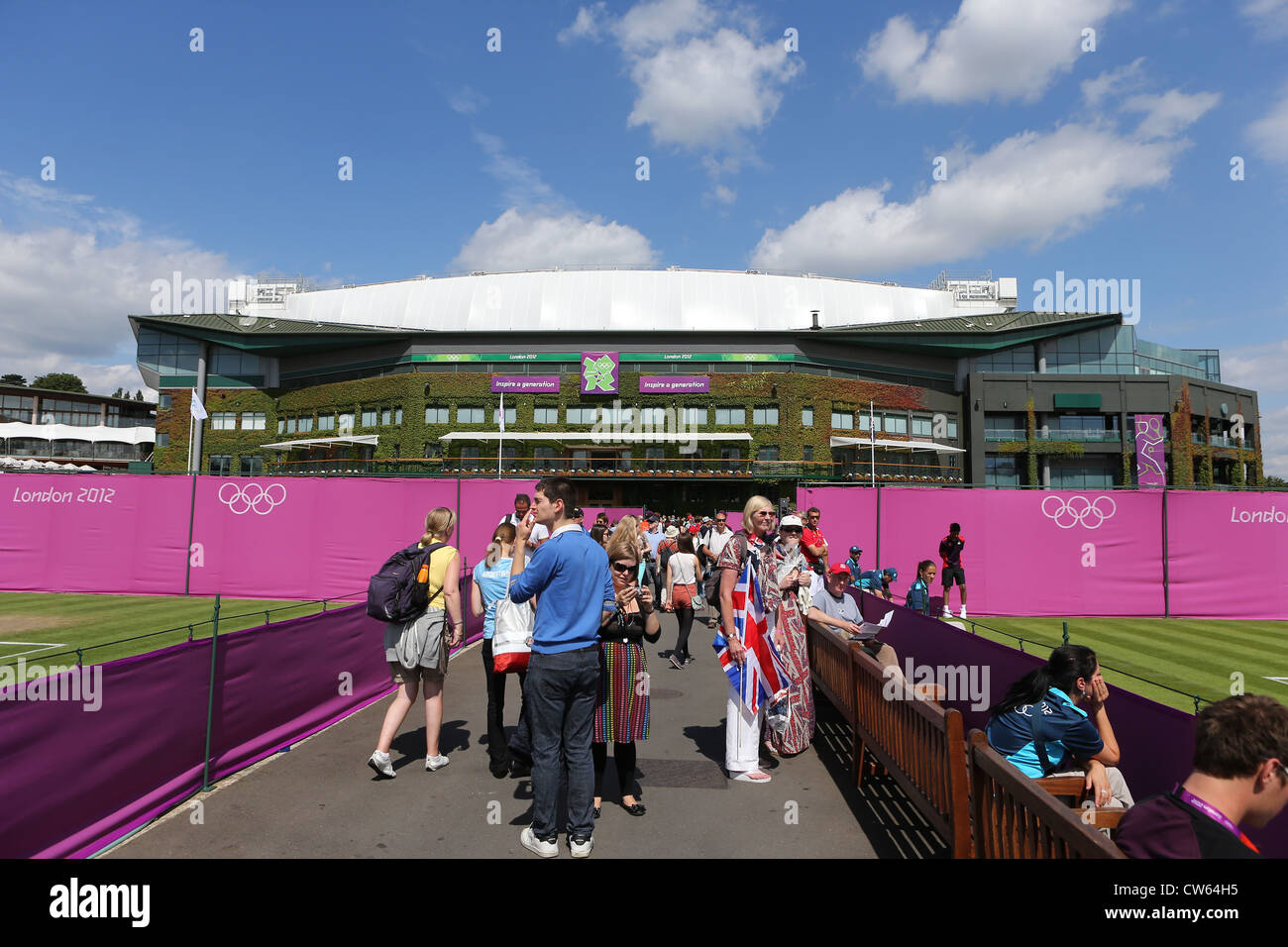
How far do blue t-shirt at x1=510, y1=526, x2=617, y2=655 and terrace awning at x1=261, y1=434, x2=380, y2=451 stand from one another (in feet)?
171

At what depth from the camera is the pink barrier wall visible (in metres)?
14.4

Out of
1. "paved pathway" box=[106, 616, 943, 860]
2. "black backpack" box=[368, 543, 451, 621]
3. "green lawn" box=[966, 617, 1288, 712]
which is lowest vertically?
"green lawn" box=[966, 617, 1288, 712]

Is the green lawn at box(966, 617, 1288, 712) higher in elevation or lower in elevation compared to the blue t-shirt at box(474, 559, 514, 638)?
lower

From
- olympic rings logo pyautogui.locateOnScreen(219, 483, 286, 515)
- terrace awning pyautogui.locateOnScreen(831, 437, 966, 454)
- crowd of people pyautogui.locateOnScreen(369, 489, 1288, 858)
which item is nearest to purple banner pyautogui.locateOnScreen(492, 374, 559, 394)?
terrace awning pyautogui.locateOnScreen(831, 437, 966, 454)

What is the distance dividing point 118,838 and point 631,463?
4643 centimetres

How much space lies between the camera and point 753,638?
5.70 m

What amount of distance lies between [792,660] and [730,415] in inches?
1871

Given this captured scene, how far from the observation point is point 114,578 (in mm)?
15984

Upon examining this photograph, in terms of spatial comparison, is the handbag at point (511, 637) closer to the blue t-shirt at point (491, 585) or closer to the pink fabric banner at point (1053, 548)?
the blue t-shirt at point (491, 585)

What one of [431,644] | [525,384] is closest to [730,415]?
[525,384]

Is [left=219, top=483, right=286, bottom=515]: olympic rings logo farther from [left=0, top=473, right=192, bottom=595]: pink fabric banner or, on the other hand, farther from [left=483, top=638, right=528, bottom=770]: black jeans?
[left=483, top=638, right=528, bottom=770]: black jeans

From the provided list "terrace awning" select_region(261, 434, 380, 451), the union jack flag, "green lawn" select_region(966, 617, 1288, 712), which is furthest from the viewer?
"terrace awning" select_region(261, 434, 380, 451)

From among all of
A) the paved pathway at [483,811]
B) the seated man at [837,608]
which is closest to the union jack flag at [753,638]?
the paved pathway at [483,811]

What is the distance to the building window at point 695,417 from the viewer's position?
2061 inches
